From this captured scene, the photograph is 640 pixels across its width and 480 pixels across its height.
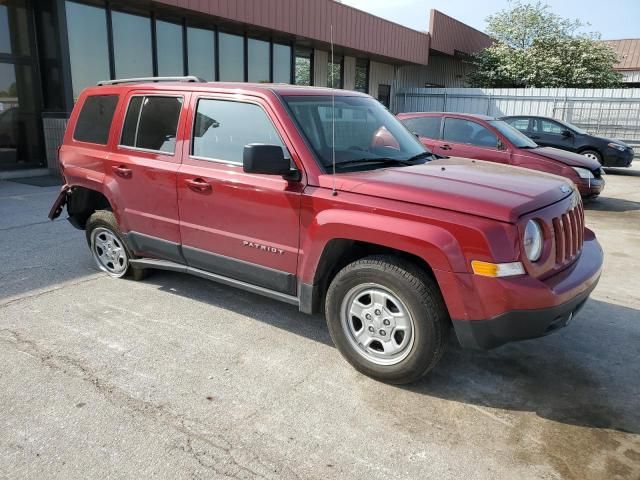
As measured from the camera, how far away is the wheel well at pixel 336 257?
11.1 ft

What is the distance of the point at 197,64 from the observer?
13.8 m

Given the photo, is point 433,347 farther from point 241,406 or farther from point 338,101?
point 338,101

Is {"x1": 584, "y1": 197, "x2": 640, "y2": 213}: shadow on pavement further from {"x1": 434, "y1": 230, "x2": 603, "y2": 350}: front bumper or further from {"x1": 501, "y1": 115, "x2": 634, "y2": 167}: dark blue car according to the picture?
{"x1": 434, "y1": 230, "x2": 603, "y2": 350}: front bumper

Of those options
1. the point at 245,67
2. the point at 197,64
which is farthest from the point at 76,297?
the point at 245,67

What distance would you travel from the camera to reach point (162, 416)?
2.91 m

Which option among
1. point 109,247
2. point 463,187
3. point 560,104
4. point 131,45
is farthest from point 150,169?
point 560,104

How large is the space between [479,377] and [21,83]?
11.3m

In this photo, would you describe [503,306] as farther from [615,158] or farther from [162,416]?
[615,158]

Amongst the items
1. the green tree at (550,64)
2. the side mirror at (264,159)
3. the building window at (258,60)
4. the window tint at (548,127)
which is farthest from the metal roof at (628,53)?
the side mirror at (264,159)

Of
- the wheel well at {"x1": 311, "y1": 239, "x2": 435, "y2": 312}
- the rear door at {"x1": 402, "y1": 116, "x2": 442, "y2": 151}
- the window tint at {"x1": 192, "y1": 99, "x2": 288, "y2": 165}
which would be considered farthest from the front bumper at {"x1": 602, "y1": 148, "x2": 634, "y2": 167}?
the window tint at {"x1": 192, "y1": 99, "x2": 288, "y2": 165}

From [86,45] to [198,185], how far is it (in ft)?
30.7

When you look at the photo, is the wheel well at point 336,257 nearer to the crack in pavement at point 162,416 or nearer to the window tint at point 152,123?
the crack in pavement at point 162,416

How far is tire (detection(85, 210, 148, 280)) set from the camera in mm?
4949

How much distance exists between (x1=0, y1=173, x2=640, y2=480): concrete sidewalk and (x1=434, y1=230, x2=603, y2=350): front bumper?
1.75 feet
